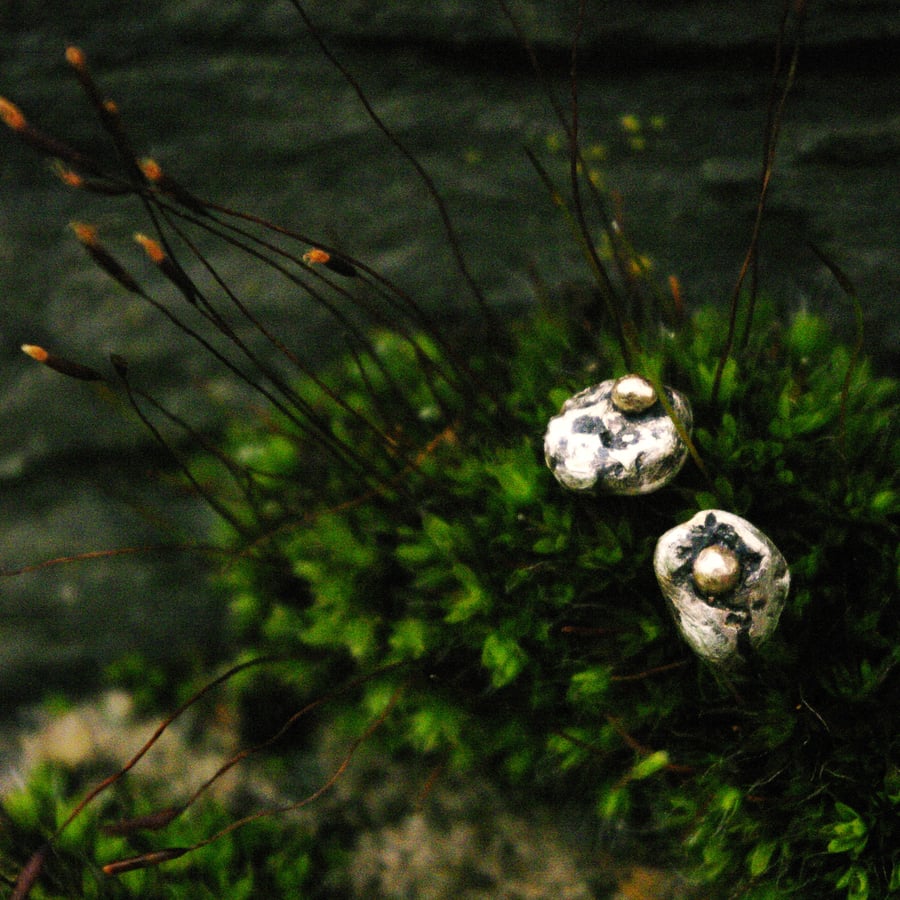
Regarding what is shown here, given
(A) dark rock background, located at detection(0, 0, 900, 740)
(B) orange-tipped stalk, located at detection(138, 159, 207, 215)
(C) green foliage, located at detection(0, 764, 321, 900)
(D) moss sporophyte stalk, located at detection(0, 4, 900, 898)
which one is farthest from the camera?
(A) dark rock background, located at detection(0, 0, 900, 740)

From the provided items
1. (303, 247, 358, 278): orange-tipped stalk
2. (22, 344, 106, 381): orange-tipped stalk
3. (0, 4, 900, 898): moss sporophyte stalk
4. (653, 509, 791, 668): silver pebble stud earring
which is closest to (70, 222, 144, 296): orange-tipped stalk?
(0, 4, 900, 898): moss sporophyte stalk

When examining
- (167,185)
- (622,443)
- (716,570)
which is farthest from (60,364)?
(716,570)

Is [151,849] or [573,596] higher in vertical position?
[573,596]

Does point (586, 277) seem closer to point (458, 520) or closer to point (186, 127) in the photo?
point (458, 520)

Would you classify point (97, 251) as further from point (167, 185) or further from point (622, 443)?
point (622, 443)

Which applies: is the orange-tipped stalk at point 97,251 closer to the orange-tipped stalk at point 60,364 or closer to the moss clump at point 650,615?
the orange-tipped stalk at point 60,364

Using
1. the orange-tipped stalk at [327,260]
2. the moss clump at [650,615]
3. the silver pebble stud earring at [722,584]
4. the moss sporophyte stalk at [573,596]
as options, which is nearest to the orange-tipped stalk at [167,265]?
the moss sporophyte stalk at [573,596]

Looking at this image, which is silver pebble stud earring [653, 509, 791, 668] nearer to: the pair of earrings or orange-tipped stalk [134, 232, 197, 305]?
the pair of earrings
